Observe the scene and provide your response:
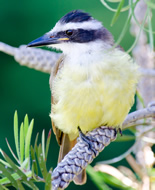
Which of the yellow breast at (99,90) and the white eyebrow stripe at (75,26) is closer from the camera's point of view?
the yellow breast at (99,90)

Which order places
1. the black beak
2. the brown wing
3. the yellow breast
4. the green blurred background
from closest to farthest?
the yellow breast, the black beak, the brown wing, the green blurred background

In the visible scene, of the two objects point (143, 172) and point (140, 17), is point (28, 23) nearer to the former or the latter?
point (140, 17)

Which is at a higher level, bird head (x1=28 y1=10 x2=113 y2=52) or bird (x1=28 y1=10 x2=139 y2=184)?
bird head (x1=28 y1=10 x2=113 y2=52)

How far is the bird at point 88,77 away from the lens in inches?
61.2

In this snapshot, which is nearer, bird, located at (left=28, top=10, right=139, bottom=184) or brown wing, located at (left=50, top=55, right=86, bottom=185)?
bird, located at (left=28, top=10, right=139, bottom=184)

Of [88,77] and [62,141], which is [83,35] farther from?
[62,141]

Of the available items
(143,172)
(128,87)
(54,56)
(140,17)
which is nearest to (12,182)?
(143,172)

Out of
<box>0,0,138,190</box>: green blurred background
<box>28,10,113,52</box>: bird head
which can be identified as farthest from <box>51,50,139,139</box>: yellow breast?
<box>0,0,138,190</box>: green blurred background

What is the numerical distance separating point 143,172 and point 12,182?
35cm

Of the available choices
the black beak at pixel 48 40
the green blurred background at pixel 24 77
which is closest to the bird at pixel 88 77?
the black beak at pixel 48 40

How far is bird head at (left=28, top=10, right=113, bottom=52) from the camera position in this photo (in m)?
1.75

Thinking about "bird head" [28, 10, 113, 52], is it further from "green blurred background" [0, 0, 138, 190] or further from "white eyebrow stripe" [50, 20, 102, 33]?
"green blurred background" [0, 0, 138, 190]

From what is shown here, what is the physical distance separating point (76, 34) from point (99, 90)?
13.9 inches

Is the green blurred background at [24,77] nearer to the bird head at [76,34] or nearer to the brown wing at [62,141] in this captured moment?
the brown wing at [62,141]
